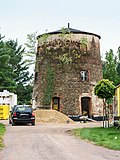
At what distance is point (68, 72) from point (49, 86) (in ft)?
8.95

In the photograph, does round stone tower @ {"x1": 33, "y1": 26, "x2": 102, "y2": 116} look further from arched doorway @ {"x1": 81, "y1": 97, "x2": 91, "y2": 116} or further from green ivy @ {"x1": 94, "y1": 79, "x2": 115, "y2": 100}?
green ivy @ {"x1": 94, "y1": 79, "x2": 115, "y2": 100}

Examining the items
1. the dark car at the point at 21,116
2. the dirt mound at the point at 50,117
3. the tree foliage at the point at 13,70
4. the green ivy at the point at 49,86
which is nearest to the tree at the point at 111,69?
the tree foliage at the point at 13,70

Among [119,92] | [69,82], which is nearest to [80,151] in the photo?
[119,92]

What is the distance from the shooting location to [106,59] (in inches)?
2908

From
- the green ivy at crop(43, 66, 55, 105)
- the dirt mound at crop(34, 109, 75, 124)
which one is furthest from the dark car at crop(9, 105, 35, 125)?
the green ivy at crop(43, 66, 55, 105)

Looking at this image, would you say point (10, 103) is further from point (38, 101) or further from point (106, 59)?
point (106, 59)

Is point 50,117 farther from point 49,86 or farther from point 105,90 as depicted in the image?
point 105,90

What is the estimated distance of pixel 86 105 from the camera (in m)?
49.4

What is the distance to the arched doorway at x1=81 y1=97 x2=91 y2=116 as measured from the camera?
48.8 metres

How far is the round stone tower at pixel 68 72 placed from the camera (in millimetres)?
47781

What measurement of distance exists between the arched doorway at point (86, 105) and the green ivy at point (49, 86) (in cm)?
388

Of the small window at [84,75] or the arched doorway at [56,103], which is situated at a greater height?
the small window at [84,75]

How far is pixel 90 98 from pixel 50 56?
6822mm

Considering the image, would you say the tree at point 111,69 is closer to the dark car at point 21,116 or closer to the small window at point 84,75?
the small window at point 84,75
